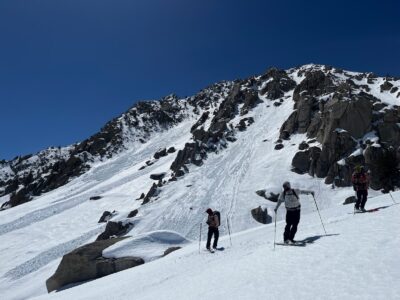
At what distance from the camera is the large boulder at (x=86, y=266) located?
80.9 ft

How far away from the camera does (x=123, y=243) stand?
26625 millimetres

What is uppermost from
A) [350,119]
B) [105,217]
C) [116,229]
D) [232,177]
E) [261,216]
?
[350,119]

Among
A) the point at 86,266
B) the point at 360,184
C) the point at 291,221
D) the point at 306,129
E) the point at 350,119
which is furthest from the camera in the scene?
the point at 306,129

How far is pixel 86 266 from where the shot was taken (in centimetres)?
2556

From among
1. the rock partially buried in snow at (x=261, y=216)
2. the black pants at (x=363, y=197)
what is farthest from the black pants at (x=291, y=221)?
the rock partially buried in snow at (x=261, y=216)

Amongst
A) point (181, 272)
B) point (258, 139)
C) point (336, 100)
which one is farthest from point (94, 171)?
point (181, 272)

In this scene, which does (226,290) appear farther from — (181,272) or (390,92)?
(390,92)

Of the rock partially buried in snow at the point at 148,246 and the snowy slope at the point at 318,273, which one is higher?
the snowy slope at the point at 318,273

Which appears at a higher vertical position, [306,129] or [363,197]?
[306,129]

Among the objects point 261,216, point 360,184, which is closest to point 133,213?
point 261,216

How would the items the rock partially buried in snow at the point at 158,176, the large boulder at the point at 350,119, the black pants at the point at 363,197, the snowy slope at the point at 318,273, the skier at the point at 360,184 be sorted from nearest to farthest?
the snowy slope at the point at 318,273 → the black pants at the point at 363,197 → the skier at the point at 360,184 → the large boulder at the point at 350,119 → the rock partially buried in snow at the point at 158,176

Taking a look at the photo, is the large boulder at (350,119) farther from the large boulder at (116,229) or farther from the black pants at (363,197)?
the black pants at (363,197)

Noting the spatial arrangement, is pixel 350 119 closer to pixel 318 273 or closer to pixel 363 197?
pixel 363 197

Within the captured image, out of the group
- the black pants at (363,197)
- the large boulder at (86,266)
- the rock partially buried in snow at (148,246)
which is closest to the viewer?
the black pants at (363,197)
